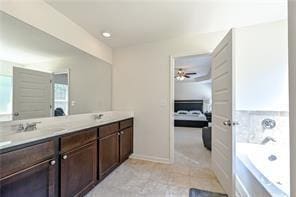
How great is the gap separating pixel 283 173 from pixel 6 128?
2986mm

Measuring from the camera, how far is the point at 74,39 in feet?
8.21

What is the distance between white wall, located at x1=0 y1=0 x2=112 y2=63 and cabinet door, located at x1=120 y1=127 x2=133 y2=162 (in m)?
1.58

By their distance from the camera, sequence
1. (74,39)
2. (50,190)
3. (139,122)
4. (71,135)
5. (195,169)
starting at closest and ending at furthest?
(50,190)
(71,135)
(74,39)
(195,169)
(139,122)

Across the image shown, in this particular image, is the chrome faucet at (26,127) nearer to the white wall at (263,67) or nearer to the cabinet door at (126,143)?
the cabinet door at (126,143)

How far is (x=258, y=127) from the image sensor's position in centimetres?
249

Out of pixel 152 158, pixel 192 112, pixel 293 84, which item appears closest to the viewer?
pixel 293 84

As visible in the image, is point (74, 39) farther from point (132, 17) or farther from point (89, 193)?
point (89, 193)

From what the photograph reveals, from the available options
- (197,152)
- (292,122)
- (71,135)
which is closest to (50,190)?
(71,135)

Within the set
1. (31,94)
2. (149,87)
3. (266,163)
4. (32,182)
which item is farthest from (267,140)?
(31,94)

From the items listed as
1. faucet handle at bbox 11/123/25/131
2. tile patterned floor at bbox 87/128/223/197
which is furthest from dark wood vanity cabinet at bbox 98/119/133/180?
faucet handle at bbox 11/123/25/131

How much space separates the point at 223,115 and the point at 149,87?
1531mm

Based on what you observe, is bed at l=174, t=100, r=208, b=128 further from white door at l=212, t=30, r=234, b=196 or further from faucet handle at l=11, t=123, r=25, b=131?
faucet handle at l=11, t=123, r=25, b=131

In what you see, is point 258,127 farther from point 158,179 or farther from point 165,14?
→ point 165,14

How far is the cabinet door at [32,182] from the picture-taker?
3.85 feet
